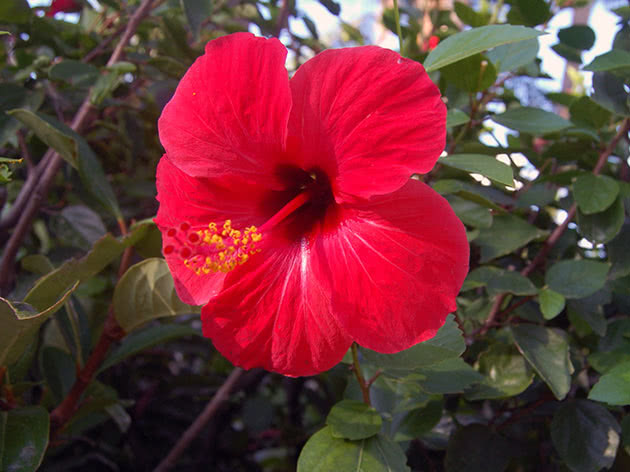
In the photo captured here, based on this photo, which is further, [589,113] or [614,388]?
[589,113]

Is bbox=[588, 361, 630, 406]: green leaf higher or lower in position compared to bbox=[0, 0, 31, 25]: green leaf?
lower

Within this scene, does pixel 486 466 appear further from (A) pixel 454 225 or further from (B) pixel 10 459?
(B) pixel 10 459

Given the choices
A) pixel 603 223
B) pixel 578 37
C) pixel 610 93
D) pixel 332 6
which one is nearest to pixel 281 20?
pixel 332 6

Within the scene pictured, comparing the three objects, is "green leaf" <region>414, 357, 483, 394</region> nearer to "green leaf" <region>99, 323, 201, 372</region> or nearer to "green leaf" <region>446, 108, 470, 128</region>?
"green leaf" <region>446, 108, 470, 128</region>

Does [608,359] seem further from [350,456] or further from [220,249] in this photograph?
[220,249]

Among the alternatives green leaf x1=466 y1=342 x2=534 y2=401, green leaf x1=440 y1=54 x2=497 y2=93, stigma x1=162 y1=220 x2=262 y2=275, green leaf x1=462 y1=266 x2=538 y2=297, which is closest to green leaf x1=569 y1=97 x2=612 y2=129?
green leaf x1=440 y1=54 x2=497 y2=93

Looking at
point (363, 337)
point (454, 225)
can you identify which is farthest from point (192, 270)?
point (454, 225)

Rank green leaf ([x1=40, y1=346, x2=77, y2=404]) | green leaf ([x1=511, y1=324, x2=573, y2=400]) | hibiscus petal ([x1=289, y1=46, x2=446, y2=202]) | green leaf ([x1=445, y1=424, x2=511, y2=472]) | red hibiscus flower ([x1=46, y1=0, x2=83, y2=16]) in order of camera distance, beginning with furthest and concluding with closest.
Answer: red hibiscus flower ([x1=46, y1=0, x2=83, y2=16]) < green leaf ([x1=40, y1=346, x2=77, y2=404]) < green leaf ([x1=445, y1=424, x2=511, y2=472]) < green leaf ([x1=511, y1=324, x2=573, y2=400]) < hibiscus petal ([x1=289, y1=46, x2=446, y2=202])
